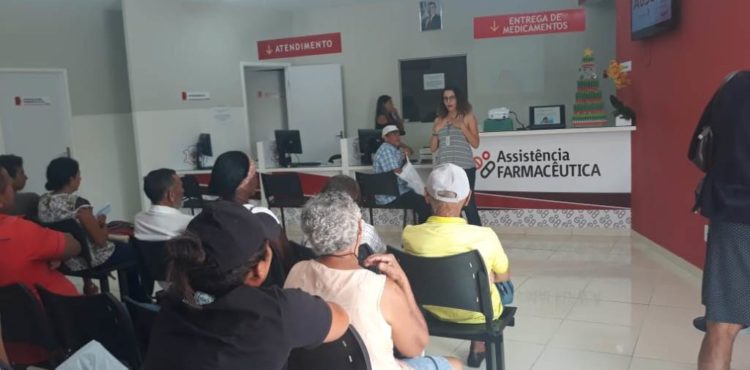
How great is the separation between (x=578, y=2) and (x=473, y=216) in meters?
3.63

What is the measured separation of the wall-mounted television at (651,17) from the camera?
4293 millimetres

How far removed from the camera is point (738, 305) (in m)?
2.22

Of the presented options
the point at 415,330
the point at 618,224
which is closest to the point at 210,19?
the point at 618,224

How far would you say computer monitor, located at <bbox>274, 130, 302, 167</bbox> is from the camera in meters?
6.66

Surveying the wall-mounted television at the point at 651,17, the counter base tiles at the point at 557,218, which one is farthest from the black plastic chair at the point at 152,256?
the wall-mounted television at the point at 651,17

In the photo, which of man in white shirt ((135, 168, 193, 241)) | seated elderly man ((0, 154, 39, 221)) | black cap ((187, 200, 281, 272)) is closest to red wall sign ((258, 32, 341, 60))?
seated elderly man ((0, 154, 39, 221))

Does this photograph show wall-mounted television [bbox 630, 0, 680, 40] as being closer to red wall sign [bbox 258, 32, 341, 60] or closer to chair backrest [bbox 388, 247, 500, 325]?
red wall sign [bbox 258, 32, 341, 60]

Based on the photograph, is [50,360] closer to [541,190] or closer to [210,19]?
[541,190]

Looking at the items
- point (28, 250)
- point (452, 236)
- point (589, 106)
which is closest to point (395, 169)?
point (589, 106)

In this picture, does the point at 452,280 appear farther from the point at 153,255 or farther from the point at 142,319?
the point at 153,255

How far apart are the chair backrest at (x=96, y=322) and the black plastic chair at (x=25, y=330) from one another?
0.06 meters

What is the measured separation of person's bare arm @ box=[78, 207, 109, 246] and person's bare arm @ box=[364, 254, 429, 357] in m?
2.21

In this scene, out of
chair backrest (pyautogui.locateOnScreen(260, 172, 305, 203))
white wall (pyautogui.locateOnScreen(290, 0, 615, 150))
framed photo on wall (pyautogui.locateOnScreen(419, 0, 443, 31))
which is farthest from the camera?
white wall (pyautogui.locateOnScreen(290, 0, 615, 150))

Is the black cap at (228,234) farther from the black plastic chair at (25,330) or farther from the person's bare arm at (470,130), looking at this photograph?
the person's bare arm at (470,130)
